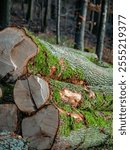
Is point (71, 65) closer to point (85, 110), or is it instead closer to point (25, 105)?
point (85, 110)

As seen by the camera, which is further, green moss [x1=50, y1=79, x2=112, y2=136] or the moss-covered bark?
the moss-covered bark

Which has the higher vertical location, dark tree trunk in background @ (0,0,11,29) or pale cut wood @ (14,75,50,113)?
dark tree trunk in background @ (0,0,11,29)

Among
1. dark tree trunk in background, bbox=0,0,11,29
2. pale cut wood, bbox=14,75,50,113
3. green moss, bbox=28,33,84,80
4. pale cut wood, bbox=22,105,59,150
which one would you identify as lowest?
pale cut wood, bbox=22,105,59,150

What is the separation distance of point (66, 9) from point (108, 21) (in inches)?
182

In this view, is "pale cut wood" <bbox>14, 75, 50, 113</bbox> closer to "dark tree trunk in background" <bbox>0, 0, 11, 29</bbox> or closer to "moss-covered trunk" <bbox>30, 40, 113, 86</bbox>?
"moss-covered trunk" <bbox>30, 40, 113, 86</bbox>

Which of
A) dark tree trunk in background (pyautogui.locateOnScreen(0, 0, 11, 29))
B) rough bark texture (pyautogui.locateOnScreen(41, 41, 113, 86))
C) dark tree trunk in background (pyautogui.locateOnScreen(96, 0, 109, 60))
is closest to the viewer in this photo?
rough bark texture (pyautogui.locateOnScreen(41, 41, 113, 86))

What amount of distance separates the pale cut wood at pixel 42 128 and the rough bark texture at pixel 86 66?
1.33 metres

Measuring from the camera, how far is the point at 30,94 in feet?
19.4

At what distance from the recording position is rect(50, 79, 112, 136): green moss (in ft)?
19.8

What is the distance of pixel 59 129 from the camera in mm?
5848

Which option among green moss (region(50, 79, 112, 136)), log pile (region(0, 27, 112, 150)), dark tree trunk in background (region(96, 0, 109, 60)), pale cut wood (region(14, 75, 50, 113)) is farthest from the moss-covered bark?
dark tree trunk in background (region(96, 0, 109, 60))

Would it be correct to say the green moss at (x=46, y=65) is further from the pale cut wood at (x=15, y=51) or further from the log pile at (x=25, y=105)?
the log pile at (x=25, y=105)

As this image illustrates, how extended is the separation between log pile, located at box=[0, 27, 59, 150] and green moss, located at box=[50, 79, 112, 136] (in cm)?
21

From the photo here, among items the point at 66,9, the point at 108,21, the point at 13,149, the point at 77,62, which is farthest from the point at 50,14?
the point at 13,149
